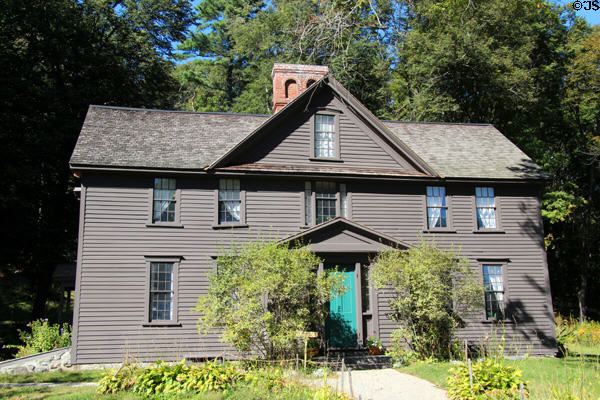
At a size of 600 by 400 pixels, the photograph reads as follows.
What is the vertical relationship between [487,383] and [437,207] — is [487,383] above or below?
below

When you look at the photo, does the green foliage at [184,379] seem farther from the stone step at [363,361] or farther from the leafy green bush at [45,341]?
the leafy green bush at [45,341]

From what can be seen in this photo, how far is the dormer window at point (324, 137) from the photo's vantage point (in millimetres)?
18188

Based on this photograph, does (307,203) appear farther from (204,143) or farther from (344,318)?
(204,143)

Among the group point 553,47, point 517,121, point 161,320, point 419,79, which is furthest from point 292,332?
point 553,47

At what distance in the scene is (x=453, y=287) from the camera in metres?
14.8

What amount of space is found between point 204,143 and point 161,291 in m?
5.31

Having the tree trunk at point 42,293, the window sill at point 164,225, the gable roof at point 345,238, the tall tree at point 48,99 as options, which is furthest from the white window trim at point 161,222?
the tree trunk at point 42,293

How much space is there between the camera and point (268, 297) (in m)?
13.1

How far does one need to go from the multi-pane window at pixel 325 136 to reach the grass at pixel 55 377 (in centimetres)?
980

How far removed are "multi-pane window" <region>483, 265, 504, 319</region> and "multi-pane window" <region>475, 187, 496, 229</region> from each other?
1555mm

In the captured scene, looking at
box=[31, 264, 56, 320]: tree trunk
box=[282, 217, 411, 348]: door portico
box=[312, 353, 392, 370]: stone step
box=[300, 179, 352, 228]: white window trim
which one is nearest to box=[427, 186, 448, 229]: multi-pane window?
box=[282, 217, 411, 348]: door portico

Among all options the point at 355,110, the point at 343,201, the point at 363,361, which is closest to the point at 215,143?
the point at 343,201

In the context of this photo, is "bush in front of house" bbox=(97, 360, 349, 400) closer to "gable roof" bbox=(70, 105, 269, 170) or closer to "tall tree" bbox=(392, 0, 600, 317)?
"gable roof" bbox=(70, 105, 269, 170)

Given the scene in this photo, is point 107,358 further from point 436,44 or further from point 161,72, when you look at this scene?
point 436,44
